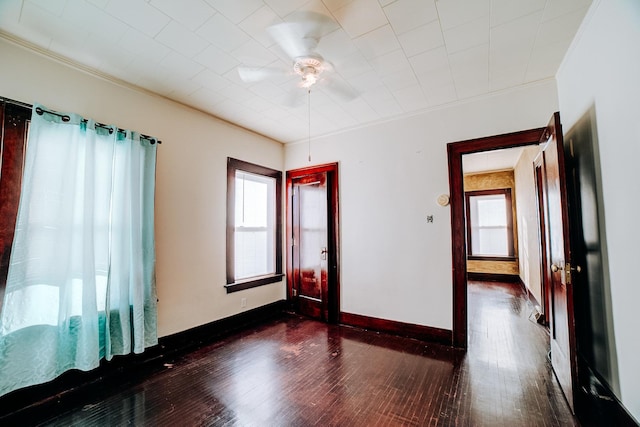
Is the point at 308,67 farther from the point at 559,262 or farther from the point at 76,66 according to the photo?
the point at 559,262

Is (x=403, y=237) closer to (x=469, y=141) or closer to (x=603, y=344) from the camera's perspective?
(x=469, y=141)

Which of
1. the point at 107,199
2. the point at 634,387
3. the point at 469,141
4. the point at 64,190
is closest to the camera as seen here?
the point at 634,387

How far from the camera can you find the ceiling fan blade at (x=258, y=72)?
2.38m

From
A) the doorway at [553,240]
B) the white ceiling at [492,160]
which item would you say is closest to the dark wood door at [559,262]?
the doorway at [553,240]

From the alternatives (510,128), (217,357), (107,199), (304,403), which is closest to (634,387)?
(304,403)

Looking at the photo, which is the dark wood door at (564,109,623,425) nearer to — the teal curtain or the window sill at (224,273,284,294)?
the window sill at (224,273,284,294)

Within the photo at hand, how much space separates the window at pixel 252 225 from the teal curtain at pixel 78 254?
1080 millimetres

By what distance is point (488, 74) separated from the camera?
8.52ft

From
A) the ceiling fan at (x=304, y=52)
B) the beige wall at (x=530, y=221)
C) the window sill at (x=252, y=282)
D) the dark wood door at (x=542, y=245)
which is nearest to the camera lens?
the ceiling fan at (x=304, y=52)

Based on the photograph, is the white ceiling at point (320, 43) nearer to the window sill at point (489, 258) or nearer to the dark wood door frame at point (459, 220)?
the dark wood door frame at point (459, 220)

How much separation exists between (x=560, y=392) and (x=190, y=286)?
3.71 metres

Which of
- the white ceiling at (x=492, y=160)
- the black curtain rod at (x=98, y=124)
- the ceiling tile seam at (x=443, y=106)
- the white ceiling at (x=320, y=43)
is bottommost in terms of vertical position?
the black curtain rod at (x=98, y=124)

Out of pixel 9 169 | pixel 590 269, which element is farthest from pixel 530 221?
pixel 9 169

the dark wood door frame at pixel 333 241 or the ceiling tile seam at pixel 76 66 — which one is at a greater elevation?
the ceiling tile seam at pixel 76 66
